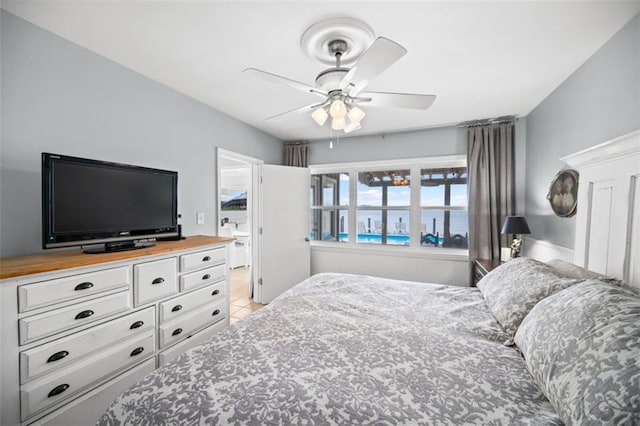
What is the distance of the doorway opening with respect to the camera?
3561mm

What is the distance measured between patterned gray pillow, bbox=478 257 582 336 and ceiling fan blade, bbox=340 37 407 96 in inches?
54.7

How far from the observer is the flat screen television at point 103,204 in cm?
150

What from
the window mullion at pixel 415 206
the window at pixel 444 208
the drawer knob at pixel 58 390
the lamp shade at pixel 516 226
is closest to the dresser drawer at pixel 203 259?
the drawer knob at pixel 58 390

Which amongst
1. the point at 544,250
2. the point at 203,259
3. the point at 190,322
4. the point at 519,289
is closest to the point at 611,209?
the point at 519,289

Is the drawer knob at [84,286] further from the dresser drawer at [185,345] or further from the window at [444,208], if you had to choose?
the window at [444,208]

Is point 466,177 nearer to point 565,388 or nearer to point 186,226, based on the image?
point 565,388

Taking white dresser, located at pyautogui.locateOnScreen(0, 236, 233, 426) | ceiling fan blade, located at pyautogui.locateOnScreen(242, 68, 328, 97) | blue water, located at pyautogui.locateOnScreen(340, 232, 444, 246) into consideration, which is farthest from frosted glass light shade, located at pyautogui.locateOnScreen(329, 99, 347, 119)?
blue water, located at pyautogui.locateOnScreen(340, 232, 444, 246)

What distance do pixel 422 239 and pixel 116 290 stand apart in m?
3.58

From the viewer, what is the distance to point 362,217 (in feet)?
13.5

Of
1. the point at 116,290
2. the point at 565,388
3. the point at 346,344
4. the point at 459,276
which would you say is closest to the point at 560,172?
the point at 459,276

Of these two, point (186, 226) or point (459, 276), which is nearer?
point (186, 226)

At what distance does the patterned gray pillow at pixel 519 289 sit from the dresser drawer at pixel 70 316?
2.25 meters

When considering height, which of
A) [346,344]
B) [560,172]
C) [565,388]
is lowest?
[346,344]

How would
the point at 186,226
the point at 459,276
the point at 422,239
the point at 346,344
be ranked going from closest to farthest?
the point at 346,344 → the point at 186,226 → the point at 459,276 → the point at 422,239
